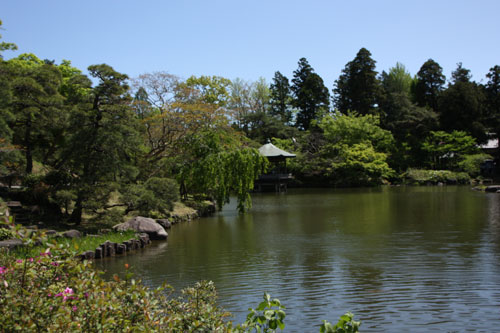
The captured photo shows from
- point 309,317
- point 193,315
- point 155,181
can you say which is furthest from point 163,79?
point 193,315

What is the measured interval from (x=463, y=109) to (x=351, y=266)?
105ft

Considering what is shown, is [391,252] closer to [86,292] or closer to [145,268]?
[145,268]

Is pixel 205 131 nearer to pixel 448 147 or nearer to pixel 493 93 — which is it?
pixel 448 147

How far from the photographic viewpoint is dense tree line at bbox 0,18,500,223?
1237 cm

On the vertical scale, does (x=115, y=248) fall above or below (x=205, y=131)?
below

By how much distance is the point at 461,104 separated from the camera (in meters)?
35.8

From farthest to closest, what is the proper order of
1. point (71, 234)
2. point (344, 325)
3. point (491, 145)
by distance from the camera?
point (491, 145) → point (71, 234) → point (344, 325)

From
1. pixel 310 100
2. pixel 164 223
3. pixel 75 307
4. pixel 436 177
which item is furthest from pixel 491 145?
pixel 75 307

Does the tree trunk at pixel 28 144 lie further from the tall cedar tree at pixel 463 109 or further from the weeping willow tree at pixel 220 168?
the tall cedar tree at pixel 463 109

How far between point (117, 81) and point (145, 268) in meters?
5.99

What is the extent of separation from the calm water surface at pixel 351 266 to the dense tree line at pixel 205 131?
2.54 m

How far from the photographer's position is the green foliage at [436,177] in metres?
32.9

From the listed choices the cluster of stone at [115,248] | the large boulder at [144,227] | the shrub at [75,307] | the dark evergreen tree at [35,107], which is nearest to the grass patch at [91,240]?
the cluster of stone at [115,248]

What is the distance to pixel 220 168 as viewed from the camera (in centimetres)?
1698
